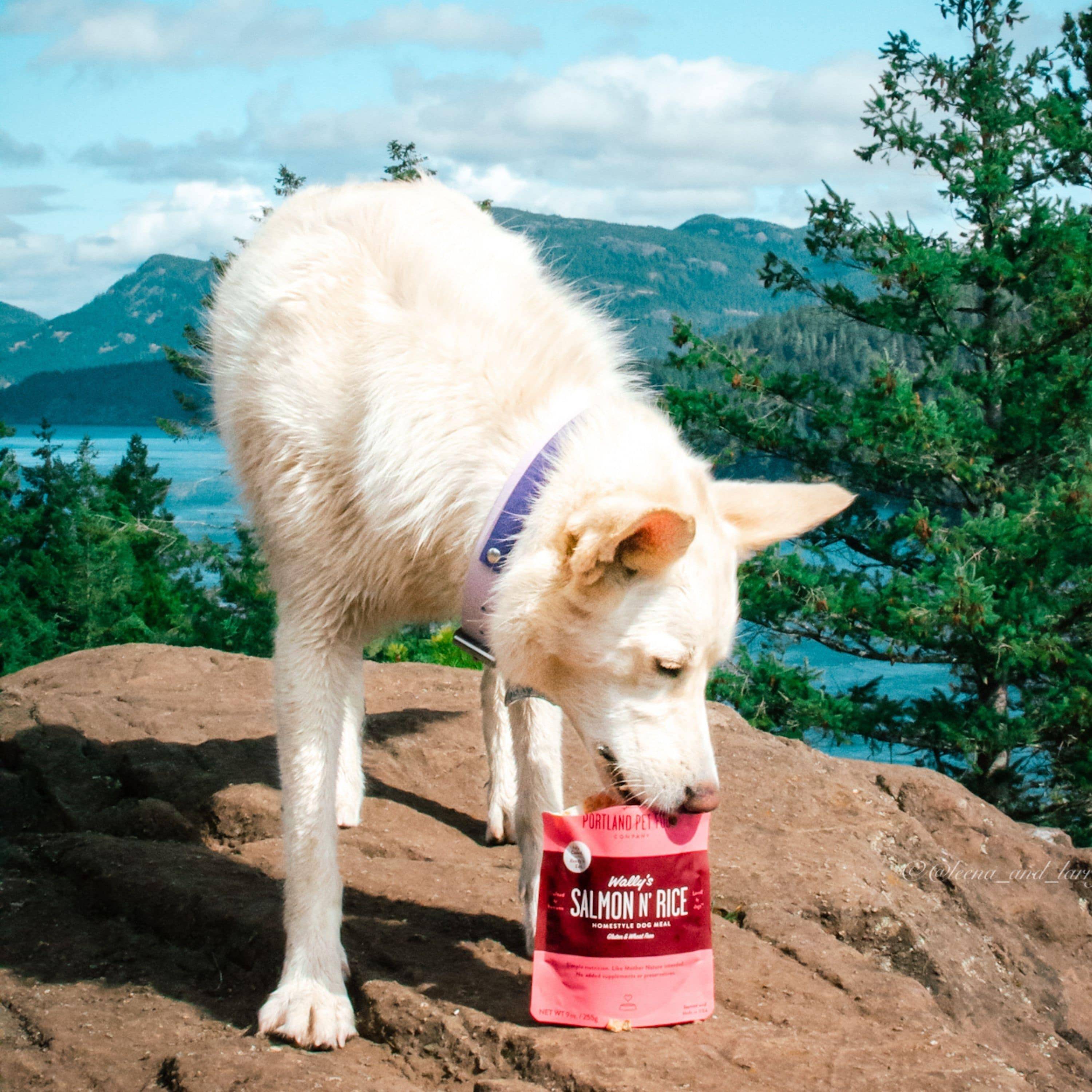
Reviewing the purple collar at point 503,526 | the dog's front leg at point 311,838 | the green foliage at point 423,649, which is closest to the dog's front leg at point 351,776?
the dog's front leg at point 311,838

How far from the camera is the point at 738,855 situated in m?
4.14

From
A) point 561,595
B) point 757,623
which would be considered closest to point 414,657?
point 757,623

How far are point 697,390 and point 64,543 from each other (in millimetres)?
6341

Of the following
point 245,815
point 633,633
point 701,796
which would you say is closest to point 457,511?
point 633,633

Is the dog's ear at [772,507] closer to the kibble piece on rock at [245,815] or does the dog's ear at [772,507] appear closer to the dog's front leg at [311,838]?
the dog's front leg at [311,838]

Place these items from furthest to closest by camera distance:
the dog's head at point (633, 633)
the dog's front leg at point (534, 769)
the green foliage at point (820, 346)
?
1. the green foliage at point (820, 346)
2. the dog's front leg at point (534, 769)
3. the dog's head at point (633, 633)

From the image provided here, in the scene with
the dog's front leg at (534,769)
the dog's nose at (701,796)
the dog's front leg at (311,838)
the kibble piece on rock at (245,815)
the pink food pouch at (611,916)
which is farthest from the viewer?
the kibble piece on rock at (245,815)

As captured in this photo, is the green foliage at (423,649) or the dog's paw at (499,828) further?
the green foliage at (423,649)

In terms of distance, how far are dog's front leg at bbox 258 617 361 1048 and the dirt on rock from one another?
0.09 meters

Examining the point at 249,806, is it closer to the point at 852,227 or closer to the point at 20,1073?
the point at 20,1073

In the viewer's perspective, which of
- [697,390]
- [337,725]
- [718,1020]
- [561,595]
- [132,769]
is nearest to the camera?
[561,595]

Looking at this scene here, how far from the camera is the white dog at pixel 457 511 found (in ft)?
8.03

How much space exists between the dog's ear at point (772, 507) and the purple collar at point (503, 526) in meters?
0.48

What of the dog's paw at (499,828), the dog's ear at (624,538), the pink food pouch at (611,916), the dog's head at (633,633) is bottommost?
the dog's paw at (499,828)
